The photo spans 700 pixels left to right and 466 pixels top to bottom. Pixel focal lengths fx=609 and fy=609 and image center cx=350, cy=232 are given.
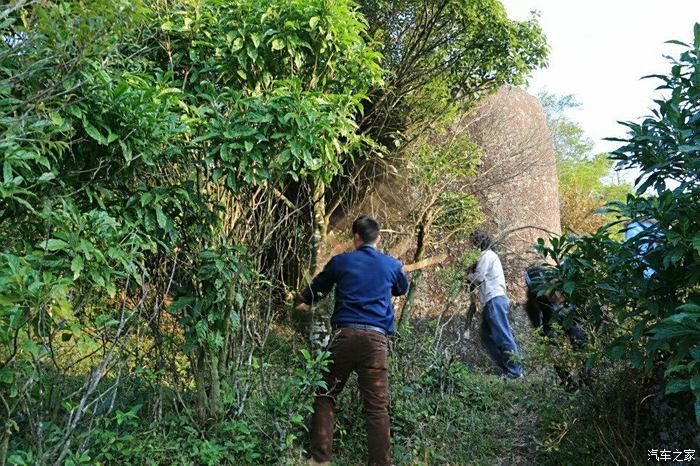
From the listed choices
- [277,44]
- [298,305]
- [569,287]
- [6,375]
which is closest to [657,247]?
[569,287]

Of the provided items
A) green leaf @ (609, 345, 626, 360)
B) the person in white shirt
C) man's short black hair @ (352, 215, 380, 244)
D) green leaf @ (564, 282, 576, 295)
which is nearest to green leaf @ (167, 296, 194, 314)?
man's short black hair @ (352, 215, 380, 244)

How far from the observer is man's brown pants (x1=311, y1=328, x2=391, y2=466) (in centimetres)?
404

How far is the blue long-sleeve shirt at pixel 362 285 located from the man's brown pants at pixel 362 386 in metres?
0.12

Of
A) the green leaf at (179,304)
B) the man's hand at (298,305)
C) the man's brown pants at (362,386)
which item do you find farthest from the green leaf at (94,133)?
the man's hand at (298,305)

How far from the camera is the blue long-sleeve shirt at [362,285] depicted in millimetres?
4141

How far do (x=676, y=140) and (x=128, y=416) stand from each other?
3.78 m

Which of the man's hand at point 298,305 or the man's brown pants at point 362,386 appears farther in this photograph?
the man's hand at point 298,305

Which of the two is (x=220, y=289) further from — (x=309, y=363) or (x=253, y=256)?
(x=309, y=363)

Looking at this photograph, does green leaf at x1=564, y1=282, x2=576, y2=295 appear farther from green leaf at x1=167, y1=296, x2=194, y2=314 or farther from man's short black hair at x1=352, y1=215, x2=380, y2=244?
green leaf at x1=167, y1=296, x2=194, y2=314

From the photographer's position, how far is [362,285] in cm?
417

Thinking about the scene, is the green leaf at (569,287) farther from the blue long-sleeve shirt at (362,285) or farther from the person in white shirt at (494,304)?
the person in white shirt at (494,304)

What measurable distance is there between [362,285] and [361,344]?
1.31 ft

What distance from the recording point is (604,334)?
4352mm

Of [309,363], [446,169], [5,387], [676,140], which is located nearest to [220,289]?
[309,363]
